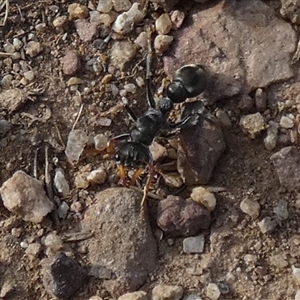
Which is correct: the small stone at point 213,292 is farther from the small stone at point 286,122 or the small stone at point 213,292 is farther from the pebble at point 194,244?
the small stone at point 286,122

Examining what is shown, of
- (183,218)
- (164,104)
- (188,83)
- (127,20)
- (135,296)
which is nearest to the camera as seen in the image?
(135,296)

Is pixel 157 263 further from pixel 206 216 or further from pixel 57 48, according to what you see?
pixel 57 48

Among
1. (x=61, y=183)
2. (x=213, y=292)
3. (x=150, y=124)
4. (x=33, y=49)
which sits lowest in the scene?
(x=213, y=292)

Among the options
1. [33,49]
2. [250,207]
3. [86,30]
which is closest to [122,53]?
[86,30]

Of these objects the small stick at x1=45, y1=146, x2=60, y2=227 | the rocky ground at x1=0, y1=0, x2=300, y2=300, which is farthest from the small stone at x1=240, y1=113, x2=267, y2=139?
the small stick at x1=45, y1=146, x2=60, y2=227

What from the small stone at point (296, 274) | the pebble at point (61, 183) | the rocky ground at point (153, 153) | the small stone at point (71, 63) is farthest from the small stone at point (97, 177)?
the small stone at point (296, 274)

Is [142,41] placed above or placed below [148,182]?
above

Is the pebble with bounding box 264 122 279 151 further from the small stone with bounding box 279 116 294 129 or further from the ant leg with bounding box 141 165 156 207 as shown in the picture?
the ant leg with bounding box 141 165 156 207

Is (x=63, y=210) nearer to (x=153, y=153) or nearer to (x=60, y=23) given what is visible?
(x=153, y=153)
